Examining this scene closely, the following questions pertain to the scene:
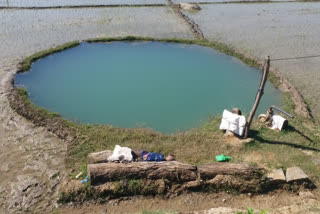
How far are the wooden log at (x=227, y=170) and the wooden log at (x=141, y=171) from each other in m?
0.22

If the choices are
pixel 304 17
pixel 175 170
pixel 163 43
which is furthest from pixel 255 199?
pixel 304 17

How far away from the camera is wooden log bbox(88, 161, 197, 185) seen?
232 inches

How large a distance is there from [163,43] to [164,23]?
308cm

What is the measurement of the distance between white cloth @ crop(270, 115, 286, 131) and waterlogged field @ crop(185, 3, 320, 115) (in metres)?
1.96

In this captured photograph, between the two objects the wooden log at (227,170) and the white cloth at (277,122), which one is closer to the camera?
the wooden log at (227,170)

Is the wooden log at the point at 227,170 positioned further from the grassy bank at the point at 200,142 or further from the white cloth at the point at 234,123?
the white cloth at the point at 234,123

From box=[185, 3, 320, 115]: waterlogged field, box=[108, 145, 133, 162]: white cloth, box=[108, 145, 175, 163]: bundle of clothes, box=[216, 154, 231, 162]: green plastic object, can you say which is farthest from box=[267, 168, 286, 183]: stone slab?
box=[185, 3, 320, 115]: waterlogged field

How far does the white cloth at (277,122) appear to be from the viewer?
7801 millimetres

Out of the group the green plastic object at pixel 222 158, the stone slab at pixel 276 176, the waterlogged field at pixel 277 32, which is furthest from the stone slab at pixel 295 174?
the waterlogged field at pixel 277 32

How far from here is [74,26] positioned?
596 inches

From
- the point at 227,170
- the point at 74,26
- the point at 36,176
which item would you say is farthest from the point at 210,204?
the point at 74,26

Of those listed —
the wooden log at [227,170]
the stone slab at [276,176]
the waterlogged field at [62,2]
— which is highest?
the waterlogged field at [62,2]

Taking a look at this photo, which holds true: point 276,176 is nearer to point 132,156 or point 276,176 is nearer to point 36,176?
point 132,156

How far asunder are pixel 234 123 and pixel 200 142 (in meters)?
1.07
